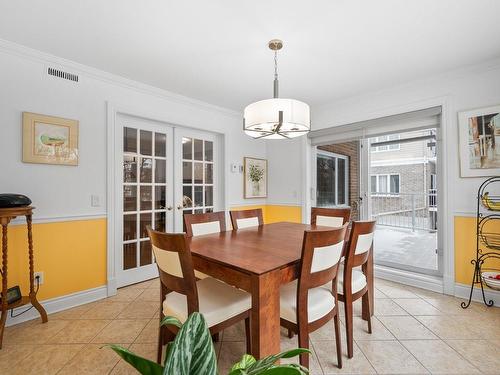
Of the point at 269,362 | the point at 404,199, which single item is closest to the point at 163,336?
the point at 269,362

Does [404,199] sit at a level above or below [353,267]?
above

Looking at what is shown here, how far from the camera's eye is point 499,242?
8.12 feet

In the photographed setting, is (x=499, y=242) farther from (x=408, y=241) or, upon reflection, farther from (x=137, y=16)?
(x=137, y=16)

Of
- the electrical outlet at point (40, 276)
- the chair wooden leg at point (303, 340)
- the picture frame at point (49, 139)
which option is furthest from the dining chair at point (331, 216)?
the electrical outlet at point (40, 276)

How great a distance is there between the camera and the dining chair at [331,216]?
273cm

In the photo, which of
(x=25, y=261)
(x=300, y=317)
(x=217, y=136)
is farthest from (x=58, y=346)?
(x=217, y=136)

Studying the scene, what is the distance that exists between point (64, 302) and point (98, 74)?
7.77 ft

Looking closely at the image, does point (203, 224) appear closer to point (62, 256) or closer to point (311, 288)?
point (311, 288)

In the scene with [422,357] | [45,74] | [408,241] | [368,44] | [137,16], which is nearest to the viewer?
[422,357]

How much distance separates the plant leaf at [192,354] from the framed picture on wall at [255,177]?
3689 millimetres

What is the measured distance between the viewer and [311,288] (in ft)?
5.08

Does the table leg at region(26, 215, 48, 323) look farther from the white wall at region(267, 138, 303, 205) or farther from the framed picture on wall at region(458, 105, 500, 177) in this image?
the framed picture on wall at region(458, 105, 500, 177)

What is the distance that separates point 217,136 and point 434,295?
3.50m

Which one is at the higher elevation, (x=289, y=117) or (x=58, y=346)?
(x=289, y=117)
